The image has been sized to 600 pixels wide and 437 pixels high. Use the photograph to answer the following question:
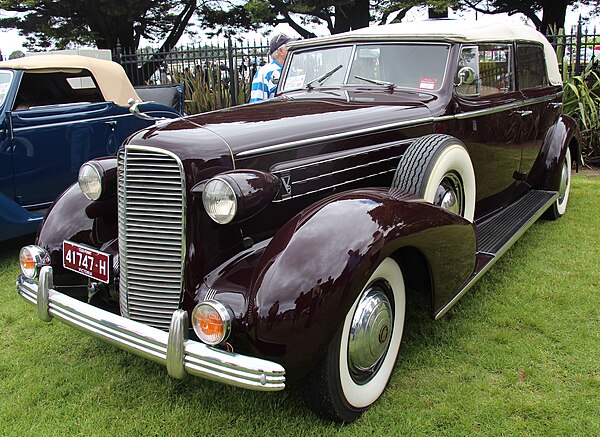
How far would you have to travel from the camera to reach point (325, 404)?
2.30 metres

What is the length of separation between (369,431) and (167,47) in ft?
57.8

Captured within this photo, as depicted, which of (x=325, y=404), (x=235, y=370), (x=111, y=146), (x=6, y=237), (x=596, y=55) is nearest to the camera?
(x=235, y=370)

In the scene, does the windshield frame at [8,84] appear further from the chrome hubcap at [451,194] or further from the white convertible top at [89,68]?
the chrome hubcap at [451,194]

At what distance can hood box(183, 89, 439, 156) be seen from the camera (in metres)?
2.62

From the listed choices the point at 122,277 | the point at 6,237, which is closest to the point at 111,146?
the point at 6,237

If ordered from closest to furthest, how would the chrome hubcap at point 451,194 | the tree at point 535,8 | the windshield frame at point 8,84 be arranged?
the chrome hubcap at point 451,194
the windshield frame at point 8,84
the tree at point 535,8

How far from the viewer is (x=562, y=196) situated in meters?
5.50

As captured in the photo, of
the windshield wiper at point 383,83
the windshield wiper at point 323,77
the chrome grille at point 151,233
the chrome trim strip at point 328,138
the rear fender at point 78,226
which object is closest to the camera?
the chrome grille at point 151,233

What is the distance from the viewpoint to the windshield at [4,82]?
199 inches

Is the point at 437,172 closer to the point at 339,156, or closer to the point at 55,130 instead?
the point at 339,156

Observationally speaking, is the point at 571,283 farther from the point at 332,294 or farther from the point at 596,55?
the point at 596,55

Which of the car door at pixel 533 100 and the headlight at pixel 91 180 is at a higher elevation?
the car door at pixel 533 100

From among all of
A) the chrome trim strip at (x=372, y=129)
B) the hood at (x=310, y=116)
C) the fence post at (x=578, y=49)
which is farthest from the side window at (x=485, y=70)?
the fence post at (x=578, y=49)

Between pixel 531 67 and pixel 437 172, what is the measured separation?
8.42ft
